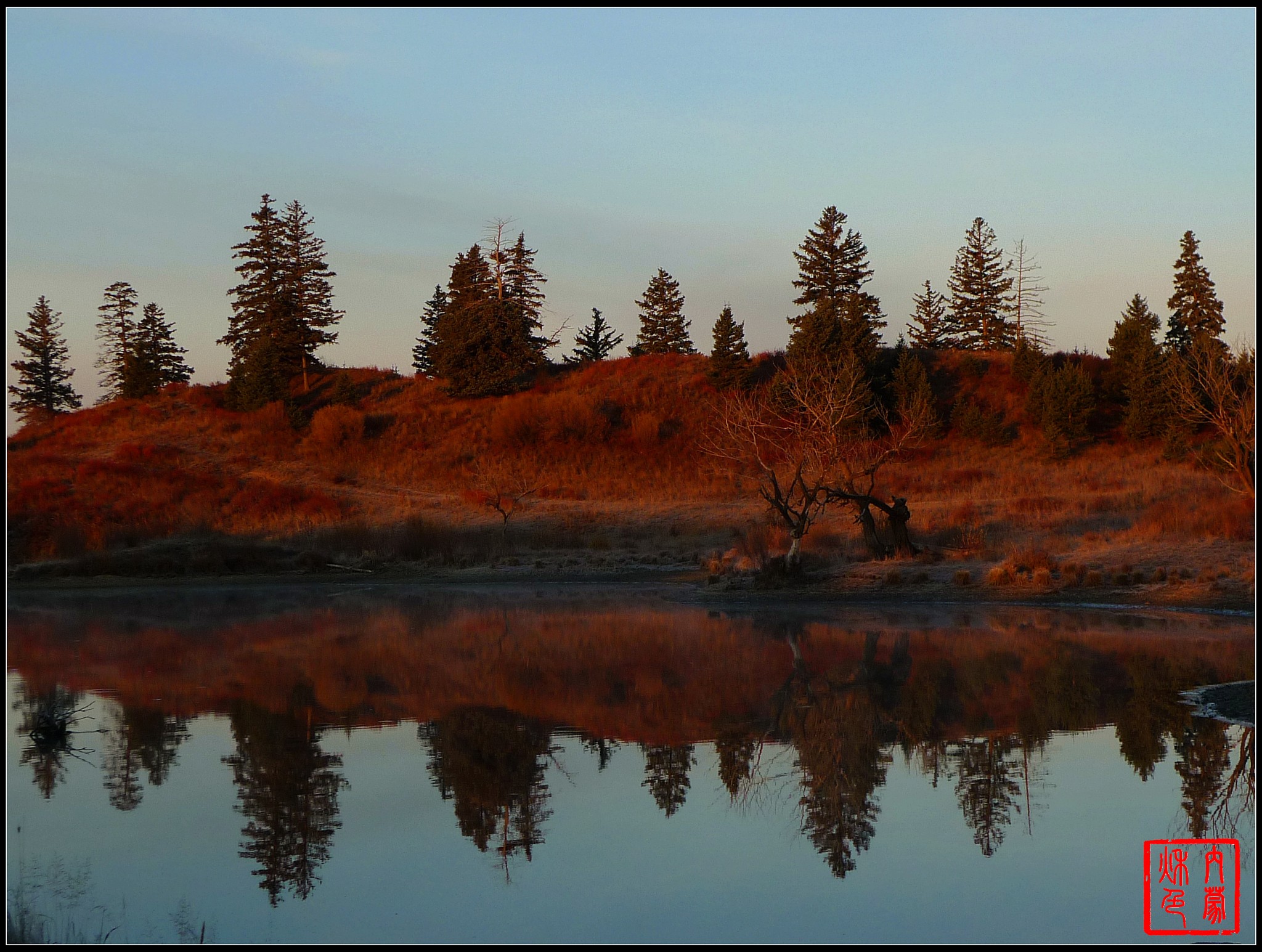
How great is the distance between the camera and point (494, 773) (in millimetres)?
9711

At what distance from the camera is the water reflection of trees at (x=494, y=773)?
26.7 feet

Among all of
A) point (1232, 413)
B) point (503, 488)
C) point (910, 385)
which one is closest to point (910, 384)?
point (910, 385)

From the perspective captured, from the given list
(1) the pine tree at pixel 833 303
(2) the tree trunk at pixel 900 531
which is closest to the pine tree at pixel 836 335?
(1) the pine tree at pixel 833 303

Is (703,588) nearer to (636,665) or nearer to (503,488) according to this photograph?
(636,665)

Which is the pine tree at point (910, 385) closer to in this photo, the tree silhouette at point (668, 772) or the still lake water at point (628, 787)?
the still lake water at point (628, 787)

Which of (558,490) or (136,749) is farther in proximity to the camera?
(558,490)

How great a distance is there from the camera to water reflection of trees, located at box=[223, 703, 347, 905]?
7426 millimetres

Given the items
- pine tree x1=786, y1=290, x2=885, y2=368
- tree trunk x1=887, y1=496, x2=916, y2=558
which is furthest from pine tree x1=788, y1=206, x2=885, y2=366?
tree trunk x1=887, y1=496, x2=916, y2=558

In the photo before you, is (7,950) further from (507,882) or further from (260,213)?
(260,213)

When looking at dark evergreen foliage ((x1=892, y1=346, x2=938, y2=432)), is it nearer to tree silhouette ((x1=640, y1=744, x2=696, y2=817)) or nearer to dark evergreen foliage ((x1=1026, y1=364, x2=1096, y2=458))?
dark evergreen foliage ((x1=1026, y1=364, x2=1096, y2=458))

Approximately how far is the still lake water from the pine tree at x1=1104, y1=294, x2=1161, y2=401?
41743 mm

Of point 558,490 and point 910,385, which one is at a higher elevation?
point 910,385

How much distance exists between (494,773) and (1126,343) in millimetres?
54796

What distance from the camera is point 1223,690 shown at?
40.1 ft
